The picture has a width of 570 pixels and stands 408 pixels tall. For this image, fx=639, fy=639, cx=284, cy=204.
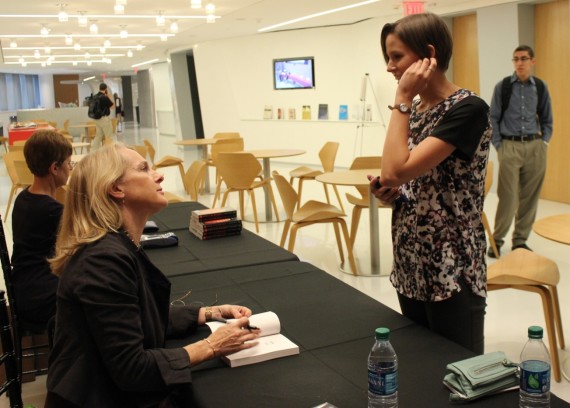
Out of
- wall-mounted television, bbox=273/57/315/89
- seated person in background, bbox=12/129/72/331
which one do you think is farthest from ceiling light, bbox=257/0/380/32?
seated person in background, bbox=12/129/72/331

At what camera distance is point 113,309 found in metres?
1.67

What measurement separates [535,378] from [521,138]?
4.42 m

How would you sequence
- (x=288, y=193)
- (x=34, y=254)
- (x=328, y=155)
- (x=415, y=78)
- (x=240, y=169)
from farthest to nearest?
(x=328, y=155) → (x=240, y=169) → (x=288, y=193) → (x=34, y=254) → (x=415, y=78)

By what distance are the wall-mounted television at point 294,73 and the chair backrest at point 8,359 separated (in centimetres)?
1104

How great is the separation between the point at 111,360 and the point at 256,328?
0.51 metres

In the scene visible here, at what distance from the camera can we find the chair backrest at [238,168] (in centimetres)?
689

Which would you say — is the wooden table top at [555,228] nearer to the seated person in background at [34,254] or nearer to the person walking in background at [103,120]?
the seated person in background at [34,254]

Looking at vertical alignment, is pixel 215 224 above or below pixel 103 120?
below

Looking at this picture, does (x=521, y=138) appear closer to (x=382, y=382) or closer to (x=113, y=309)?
(x=382, y=382)

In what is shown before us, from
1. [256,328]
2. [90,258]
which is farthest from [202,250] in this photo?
[90,258]

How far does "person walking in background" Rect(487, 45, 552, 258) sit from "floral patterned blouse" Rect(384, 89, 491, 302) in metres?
3.84

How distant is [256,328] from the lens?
202 cm

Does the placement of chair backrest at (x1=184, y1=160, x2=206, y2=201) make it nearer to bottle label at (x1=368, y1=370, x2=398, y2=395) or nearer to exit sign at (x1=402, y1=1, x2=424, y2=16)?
exit sign at (x1=402, y1=1, x2=424, y2=16)

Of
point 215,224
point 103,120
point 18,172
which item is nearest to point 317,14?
point 18,172
